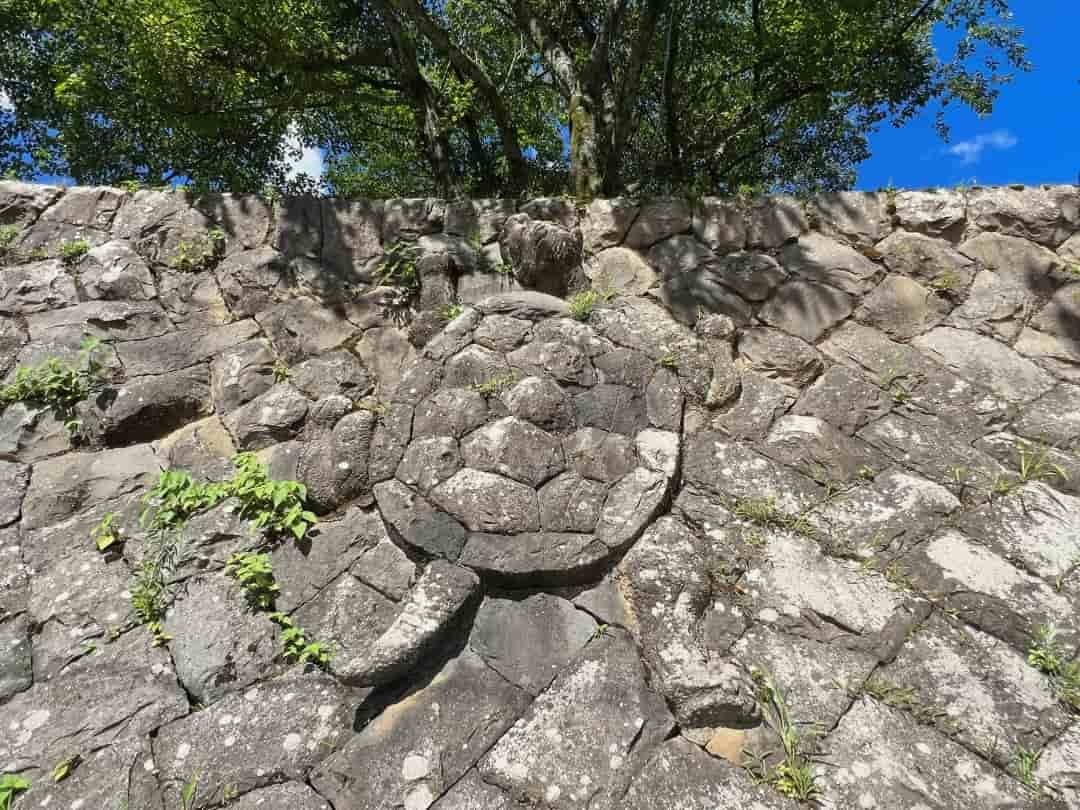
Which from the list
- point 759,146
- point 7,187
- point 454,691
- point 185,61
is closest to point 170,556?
point 454,691

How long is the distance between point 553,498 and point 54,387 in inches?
109

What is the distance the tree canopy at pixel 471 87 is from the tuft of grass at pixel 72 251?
81.3 inches

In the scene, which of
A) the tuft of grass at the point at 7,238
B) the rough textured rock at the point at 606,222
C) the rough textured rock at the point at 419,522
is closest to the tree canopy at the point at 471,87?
the rough textured rock at the point at 606,222

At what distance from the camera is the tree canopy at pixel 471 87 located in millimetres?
4991

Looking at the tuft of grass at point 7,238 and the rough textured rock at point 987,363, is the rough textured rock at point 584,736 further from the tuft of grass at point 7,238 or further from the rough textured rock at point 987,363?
the tuft of grass at point 7,238

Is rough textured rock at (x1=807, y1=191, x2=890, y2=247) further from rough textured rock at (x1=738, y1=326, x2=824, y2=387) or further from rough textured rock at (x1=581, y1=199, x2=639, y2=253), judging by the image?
rough textured rock at (x1=581, y1=199, x2=639, y2=253)

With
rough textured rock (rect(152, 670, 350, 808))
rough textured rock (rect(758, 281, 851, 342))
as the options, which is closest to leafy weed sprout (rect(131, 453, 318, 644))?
rough textured rock (rect(152, 670, 350, 808))

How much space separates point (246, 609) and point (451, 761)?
45.5 inches

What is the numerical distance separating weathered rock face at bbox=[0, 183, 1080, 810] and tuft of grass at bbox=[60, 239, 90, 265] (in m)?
0.04

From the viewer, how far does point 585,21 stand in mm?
6730

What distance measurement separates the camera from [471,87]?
19.1 ft

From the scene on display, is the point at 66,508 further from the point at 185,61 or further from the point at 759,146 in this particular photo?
the point at 759,146

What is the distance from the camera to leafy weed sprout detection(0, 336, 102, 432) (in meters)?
3.13

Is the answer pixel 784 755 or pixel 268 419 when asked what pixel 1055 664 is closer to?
pixel 784 755
